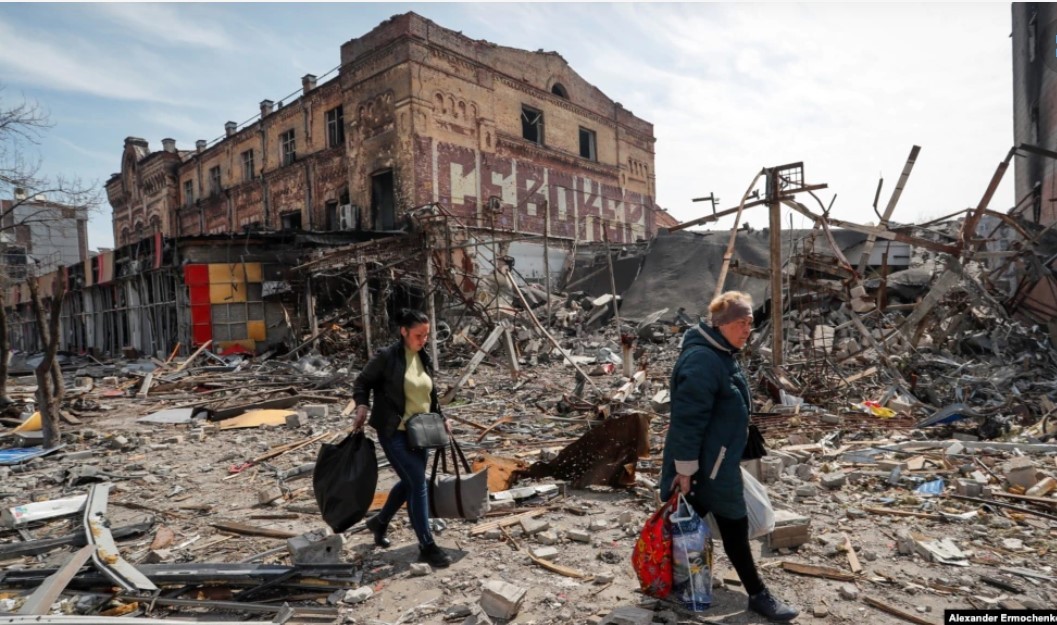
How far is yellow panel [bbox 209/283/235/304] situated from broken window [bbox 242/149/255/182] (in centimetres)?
1222

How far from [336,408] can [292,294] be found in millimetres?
10161

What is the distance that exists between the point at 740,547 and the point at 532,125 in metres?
25.8

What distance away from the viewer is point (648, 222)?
33.7 meters

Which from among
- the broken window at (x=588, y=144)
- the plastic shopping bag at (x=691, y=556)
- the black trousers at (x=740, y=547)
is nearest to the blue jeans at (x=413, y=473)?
the plastic shopping bag at (x=691, y=556)

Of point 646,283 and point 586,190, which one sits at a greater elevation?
point 586,190

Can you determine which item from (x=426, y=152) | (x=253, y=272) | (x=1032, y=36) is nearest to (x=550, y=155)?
(x=426, y=152)

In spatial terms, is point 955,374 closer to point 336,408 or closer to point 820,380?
point 820,380

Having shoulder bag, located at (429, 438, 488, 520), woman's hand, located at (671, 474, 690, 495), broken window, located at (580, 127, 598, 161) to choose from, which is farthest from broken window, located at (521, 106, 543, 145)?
woman's hand, located at (671, 474, 690, 495)

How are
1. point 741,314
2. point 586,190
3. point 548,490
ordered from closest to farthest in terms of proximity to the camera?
point 741,314, point 548,490, point 586,190

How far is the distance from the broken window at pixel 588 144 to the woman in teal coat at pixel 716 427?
90.9ft

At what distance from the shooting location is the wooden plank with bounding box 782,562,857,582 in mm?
3725

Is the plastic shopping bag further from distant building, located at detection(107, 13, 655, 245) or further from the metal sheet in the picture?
distant building, located at detection(107, 13, 655, 245)

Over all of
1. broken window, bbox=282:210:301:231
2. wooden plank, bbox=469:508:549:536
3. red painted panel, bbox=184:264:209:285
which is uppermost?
broken window, bbox=282:210:301:231

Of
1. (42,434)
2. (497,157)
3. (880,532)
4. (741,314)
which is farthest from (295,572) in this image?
(497,157)
